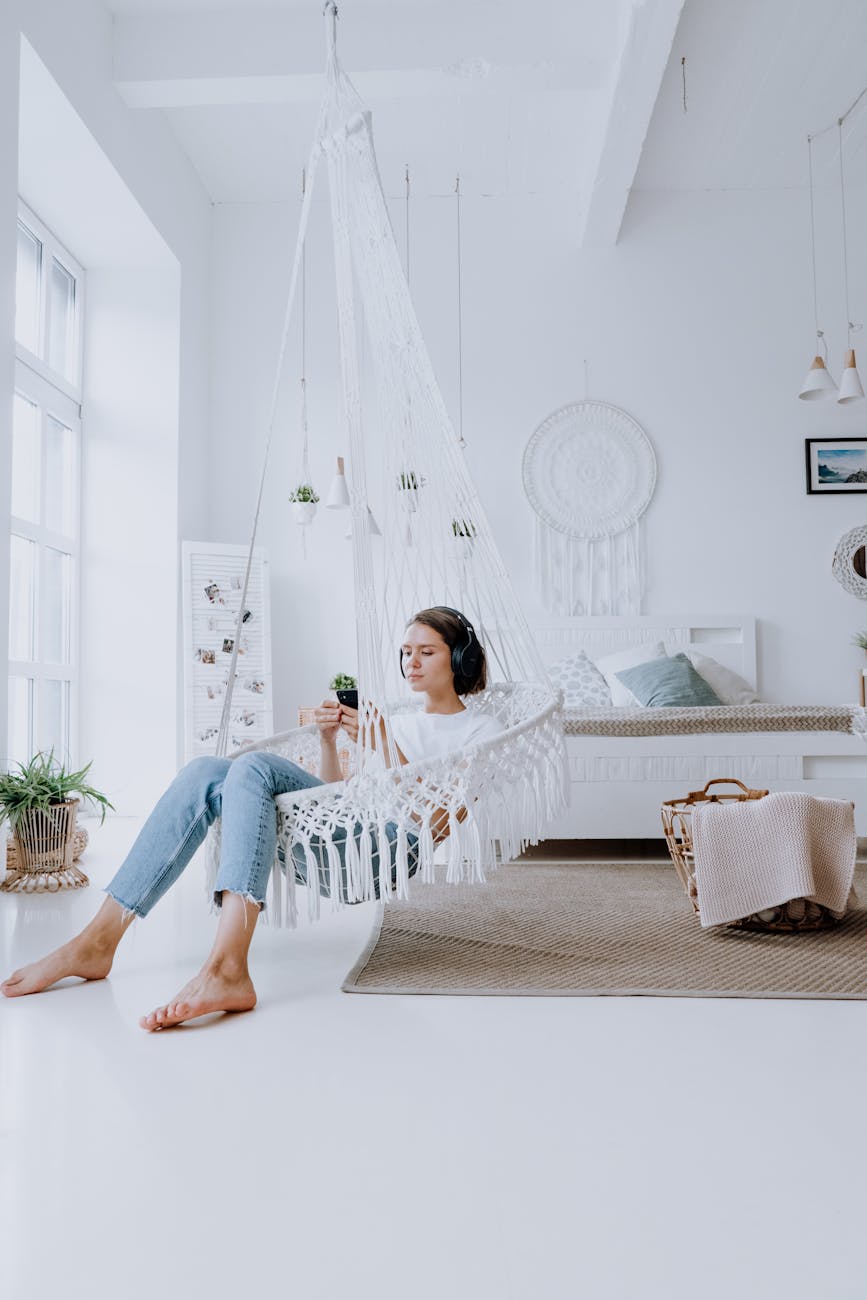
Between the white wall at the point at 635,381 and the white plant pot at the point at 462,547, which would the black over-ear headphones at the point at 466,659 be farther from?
the white wall at the point at 635,381

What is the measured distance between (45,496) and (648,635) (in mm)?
2618

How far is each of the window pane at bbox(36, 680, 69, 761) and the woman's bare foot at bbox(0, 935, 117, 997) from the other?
227 centimetres

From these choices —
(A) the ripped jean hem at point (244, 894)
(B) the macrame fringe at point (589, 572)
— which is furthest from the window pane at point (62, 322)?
(A) the ripped jean hem at point (244, 894)


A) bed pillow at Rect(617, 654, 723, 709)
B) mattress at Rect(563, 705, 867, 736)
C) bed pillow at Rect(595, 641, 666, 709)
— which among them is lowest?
mattress at Rect(563, 705, 867, 736)

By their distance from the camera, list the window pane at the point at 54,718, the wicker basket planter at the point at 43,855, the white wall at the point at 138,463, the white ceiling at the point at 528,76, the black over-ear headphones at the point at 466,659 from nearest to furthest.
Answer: the black over-ear headphones at the point at 466,659 < the wicker basket planter at the point at 43,855 < the white ceiling at the point at 528,76 < the window pane at the point at 54,718 < the white wall at the point at 138,463

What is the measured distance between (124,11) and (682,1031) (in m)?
3.77

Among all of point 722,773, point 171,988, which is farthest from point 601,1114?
point 722,773

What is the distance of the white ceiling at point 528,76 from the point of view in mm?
3564

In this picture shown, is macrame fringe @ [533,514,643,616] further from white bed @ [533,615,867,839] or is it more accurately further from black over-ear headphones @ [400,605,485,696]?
black over-ear headphones @ [400,605,485,696]

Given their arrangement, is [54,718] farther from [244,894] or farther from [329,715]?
[244,894]

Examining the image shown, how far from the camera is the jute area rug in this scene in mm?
1799

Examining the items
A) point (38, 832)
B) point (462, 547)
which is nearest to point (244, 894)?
point (38, 832)

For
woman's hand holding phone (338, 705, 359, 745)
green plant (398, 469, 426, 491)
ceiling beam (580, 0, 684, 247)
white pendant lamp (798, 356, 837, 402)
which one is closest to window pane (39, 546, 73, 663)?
green plant (398, 469, 426, 491)

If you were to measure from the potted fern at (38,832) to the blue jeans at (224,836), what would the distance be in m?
1.17
